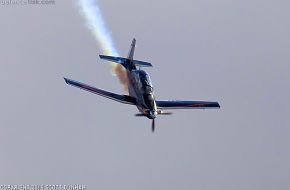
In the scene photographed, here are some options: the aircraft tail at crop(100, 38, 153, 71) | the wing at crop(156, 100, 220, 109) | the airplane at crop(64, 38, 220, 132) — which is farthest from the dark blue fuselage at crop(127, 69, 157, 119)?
the aircraft tail at crop(100, 38, 153, 71)

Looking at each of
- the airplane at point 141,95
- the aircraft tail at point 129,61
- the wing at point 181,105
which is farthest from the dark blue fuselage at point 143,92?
the aircraft tail at point 129,61

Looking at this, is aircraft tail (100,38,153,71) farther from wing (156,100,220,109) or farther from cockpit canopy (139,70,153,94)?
wing (156,100,220,109)

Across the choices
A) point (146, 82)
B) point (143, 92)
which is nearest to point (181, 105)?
point (146, 82)

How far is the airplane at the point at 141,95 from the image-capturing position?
12319 centimetres

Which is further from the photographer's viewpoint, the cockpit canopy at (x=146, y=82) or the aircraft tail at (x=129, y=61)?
the aircraft tail at (x=129, y=61)

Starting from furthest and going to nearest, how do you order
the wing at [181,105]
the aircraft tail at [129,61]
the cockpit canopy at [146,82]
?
the aircraft tail at [129,61]
the wing at [181,105]
the cockpit canopy at [146,82]

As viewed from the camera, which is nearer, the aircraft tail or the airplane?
the airplane

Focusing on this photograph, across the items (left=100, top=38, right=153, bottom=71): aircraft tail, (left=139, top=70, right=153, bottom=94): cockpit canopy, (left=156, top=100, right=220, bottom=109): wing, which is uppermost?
(left=100, top=38, right=153, bottom=71): aircraft tail

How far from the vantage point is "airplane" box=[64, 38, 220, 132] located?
404 ft

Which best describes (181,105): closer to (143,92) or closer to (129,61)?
(143,92)

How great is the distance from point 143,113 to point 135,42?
55.5 ft

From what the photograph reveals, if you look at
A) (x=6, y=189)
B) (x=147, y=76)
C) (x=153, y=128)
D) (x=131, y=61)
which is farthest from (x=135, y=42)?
(x=6, y=189)

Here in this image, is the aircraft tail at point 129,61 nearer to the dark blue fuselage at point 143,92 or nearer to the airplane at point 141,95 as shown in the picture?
the airplane at point 141,95

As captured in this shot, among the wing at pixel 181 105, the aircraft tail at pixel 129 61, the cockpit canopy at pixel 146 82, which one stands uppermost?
the aircraft tail at pixel 129 61
